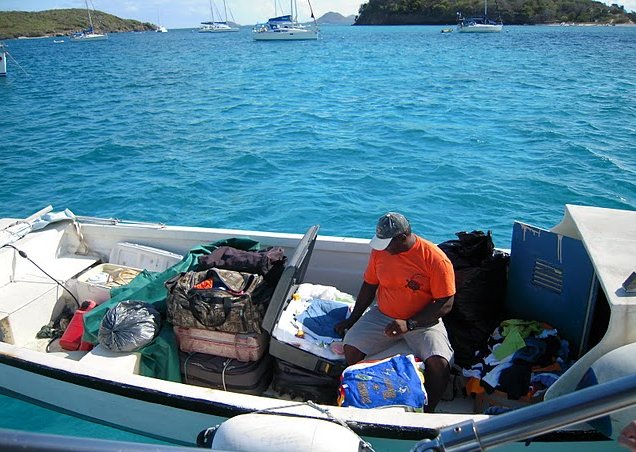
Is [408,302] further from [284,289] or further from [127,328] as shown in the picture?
[127,328]

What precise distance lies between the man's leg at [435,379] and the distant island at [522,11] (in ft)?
349

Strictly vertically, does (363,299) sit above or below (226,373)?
above

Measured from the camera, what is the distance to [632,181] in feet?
40.2

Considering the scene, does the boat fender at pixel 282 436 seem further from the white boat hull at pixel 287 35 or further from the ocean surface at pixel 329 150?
the white boat hull at pixel 287 35

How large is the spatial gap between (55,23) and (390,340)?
144477 mm

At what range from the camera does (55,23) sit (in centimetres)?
12644

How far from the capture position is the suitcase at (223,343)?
448 cm

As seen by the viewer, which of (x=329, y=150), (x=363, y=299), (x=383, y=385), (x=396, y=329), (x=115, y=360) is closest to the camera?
(x=383, y=385)

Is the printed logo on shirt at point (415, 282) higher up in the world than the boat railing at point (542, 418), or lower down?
lower down

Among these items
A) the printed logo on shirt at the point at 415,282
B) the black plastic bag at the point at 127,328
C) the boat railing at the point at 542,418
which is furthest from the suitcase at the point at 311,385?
the boat railing at the point at 542,418

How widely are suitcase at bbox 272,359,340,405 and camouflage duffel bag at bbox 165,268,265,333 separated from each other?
45 cm

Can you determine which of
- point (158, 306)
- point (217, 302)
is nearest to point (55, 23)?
point (158, 306)

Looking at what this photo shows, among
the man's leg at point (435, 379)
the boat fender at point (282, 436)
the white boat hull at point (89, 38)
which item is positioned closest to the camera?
the boat fender at point (282, 436)

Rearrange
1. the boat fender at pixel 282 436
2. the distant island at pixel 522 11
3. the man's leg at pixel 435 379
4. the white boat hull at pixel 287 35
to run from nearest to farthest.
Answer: the boat fender at pixel 282 436 → the man's leg at pixel 435 379 → the white boat hull at pixel 287 35 → the distant island at pixel 522 11
